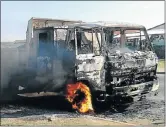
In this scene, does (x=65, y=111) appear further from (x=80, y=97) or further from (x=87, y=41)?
(x=87, y=41)

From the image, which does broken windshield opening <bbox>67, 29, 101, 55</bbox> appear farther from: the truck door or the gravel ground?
the gravel ground

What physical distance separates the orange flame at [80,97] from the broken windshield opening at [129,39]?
149cm

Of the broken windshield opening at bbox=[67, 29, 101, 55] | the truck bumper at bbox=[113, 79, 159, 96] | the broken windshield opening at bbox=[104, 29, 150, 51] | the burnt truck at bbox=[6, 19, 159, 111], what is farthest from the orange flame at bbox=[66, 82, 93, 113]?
the broken windshield opening at bbox=[104, 29, 150, 51]

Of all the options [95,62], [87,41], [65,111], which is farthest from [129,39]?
[65,111]

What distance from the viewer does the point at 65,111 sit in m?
8.66

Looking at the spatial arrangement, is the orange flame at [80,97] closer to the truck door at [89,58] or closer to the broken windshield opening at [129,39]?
the truck door at [89,58]

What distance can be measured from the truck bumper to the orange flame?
0.72 meters

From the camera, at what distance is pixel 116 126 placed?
693 centimetres

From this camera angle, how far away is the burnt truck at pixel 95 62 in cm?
848

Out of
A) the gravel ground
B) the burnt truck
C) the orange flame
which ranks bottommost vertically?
the gravel ground

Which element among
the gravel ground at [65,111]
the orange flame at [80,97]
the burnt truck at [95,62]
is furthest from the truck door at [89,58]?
the gravel ground at [65,111]

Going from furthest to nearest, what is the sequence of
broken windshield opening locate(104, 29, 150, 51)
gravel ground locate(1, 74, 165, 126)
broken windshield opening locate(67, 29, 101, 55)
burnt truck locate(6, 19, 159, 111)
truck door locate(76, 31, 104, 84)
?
broken windshield opening locate(104, 29, 150, 51), broken windshield opening locate(67, 29, 101, 55), burnt truck locate(6, 19, 159, 111), truck door locate(76, 31, 104, 84), gravel ground locate(1, 74, 165, 126)

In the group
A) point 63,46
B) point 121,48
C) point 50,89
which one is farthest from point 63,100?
point 121,48

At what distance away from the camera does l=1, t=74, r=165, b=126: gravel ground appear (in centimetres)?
776
